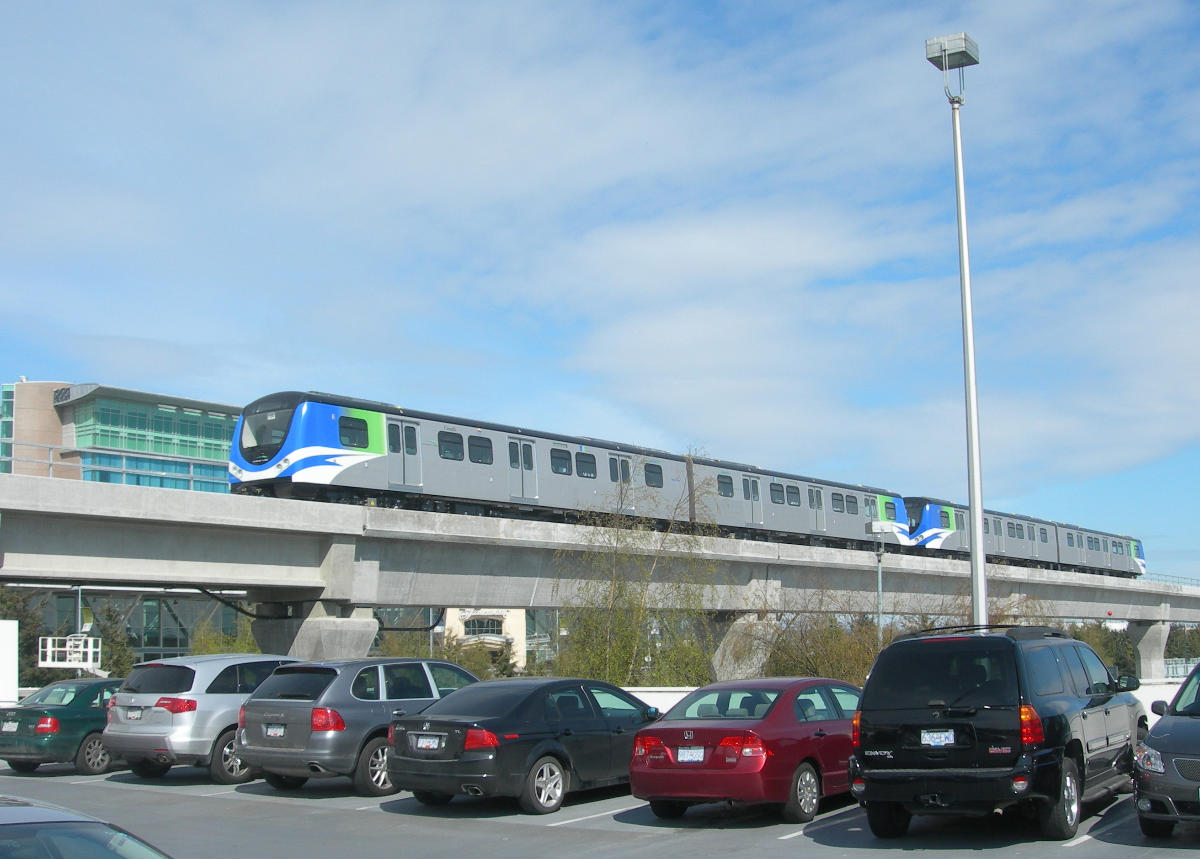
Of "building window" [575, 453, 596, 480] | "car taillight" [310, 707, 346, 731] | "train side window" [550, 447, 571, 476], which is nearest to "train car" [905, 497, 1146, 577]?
"building window" [575, 453, 596, 480]

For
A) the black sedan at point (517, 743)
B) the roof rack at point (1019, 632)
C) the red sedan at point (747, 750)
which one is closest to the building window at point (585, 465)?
the black sedan at point (517, 743)

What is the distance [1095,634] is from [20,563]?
254 feet

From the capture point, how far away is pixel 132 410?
92.9 meters

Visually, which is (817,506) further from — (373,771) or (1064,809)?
(1064,809)

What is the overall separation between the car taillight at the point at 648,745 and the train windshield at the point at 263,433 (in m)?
17.5

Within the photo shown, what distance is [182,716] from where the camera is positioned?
49.5 ft

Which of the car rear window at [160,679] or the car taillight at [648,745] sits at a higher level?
the car rear window at [160,679]

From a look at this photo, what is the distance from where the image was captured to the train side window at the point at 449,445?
2966 centimetres

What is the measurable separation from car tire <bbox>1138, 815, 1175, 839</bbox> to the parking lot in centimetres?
8

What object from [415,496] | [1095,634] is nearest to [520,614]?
[1095,634]

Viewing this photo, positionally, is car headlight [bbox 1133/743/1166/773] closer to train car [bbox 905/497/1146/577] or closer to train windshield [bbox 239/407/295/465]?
train windshield [bbox 239/407/295/465]

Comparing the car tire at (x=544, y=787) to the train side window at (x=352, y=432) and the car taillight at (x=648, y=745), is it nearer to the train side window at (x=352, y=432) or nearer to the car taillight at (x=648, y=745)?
the car taillight at (x=648, y=745)

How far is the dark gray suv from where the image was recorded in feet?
44.2

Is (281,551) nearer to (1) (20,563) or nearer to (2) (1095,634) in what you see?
(1) (20,563)
